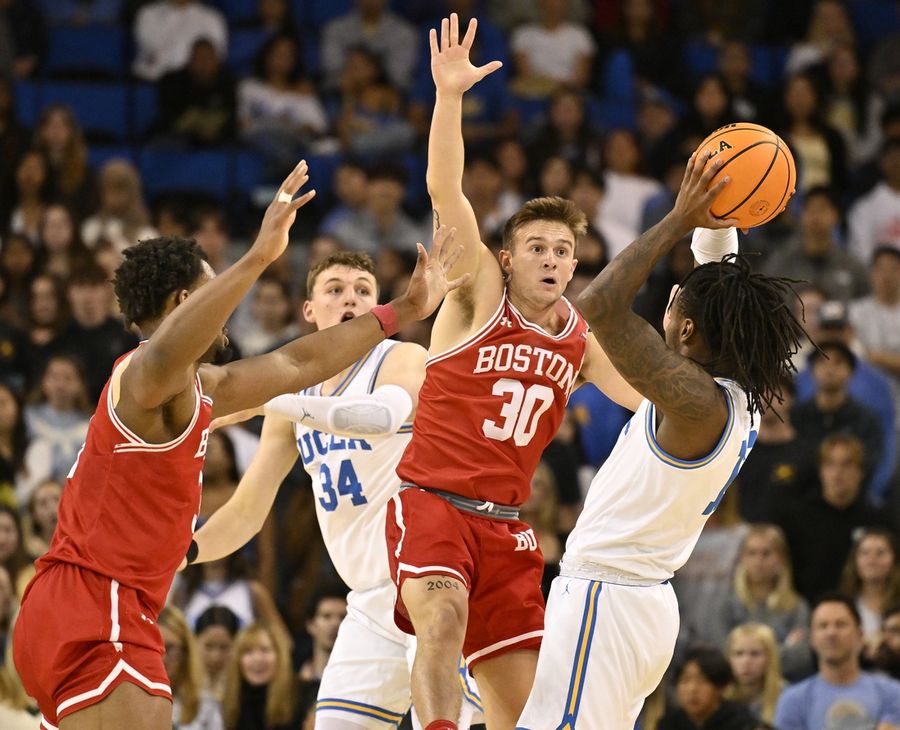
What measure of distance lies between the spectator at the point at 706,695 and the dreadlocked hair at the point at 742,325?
3352 mm

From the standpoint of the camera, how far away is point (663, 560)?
6.12m

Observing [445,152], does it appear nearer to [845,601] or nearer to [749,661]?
[845,601]

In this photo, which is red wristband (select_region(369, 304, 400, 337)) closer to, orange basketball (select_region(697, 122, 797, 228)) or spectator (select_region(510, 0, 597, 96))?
orange basketball (select_region(697, 122, 797, 228))

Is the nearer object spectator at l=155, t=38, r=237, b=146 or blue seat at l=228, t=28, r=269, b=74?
spectator at l=155, t=38, r=237, b=146

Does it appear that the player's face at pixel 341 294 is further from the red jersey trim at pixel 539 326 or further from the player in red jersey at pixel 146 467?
the player in red jersey at pixel 146 467

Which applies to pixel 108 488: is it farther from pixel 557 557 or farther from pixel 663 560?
pixel 557 557

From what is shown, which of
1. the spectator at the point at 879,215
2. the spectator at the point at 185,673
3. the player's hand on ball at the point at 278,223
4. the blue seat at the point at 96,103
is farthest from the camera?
the blue seat at the point at 96,103

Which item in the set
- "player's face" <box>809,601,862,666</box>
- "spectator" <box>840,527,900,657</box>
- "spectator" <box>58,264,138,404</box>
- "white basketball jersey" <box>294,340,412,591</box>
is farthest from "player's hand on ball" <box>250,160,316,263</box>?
"spectator" <box>58,264,138,404</box>

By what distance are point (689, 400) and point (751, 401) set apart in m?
0.35

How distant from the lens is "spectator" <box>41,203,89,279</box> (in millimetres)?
12523

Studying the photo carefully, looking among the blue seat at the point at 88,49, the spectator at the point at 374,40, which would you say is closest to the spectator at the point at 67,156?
the blue seat at the point at 88,49

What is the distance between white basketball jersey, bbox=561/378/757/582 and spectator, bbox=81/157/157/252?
24.8 ft

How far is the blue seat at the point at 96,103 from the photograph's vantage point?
1459 centimetres

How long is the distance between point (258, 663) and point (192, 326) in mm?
4508
